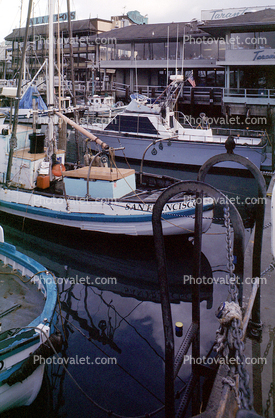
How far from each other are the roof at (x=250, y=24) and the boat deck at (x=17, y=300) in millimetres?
28182

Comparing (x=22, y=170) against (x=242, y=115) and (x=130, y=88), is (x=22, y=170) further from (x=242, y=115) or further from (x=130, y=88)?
(x=130, y=88)

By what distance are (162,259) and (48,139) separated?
36.6ft

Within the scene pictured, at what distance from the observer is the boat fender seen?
529 centimetres

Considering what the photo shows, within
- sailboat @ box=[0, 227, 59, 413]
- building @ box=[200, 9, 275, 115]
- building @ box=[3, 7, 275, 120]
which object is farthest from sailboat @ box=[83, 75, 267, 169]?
sailboat @ box=[0, 227, 59, 413]

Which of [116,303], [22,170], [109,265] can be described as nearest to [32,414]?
[116,303]

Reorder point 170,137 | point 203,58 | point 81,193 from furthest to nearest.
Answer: point 203,58 → point 170,137 → point 81,193

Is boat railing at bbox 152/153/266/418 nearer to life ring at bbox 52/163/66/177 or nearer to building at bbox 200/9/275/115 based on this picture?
life ring at bbox 52/163/66/177

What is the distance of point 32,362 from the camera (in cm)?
545

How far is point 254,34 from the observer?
30.4 meters

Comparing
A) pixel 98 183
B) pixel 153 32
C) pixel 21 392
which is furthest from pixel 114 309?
pixel 153 32

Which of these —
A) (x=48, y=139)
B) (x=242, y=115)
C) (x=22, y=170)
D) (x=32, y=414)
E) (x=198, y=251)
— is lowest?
(x=32, y=414)

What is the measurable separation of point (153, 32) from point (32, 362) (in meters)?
41.3

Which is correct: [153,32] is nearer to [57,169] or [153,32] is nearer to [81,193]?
[57,169]

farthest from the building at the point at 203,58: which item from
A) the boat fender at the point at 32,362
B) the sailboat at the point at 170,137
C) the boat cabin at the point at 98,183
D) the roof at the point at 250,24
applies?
the boat fender at the point at 32,362
